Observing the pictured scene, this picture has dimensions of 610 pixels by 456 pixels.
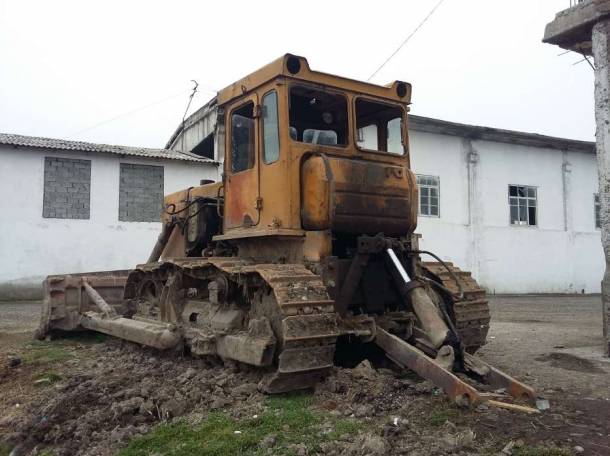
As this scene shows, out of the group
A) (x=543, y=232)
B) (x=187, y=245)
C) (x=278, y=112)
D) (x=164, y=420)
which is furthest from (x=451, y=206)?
(x=164, y=420)

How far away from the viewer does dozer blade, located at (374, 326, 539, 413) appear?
4332 mm

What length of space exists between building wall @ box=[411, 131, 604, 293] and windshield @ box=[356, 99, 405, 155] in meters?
13.0

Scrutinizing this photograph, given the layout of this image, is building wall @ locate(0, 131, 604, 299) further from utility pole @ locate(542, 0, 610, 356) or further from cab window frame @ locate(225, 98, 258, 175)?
cab window frame @ locate(225, 98, 258, 175)

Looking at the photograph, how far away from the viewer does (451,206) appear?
20328mm

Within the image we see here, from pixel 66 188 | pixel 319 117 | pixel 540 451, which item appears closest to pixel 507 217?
pixel 66 188

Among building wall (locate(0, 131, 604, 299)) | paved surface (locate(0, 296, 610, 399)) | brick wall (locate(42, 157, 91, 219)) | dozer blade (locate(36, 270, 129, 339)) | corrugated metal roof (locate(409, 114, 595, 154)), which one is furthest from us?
corrugated metal roof (locate(409, 114, 595, 154))

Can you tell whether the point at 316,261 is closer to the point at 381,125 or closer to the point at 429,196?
the point at 381,125

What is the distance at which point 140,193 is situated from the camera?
729 inches

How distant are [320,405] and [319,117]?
10.3 ft

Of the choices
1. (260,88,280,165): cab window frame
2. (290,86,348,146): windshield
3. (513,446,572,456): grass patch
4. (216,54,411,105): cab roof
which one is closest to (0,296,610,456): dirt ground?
(513,446,572,456): grass patch

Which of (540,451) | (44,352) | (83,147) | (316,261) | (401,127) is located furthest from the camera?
(83,147)

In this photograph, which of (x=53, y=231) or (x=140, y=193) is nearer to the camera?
(x=53, y=231)

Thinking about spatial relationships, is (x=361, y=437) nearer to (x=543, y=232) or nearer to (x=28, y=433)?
(x=28, y=433)

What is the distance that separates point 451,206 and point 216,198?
1410 cm
